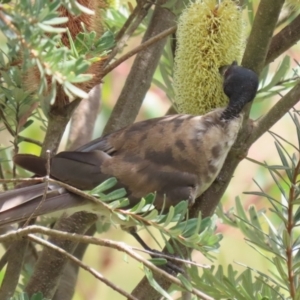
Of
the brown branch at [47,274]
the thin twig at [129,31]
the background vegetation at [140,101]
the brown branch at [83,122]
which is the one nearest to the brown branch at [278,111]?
the background vegetation at [140,101]

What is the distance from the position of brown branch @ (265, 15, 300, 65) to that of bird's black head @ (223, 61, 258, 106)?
6cm

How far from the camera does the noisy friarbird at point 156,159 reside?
2.40 ft

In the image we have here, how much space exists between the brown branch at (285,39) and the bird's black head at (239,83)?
58 mm

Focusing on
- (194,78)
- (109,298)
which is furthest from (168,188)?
(109,298)

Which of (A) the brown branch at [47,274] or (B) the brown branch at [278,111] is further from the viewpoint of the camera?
(A) the brown branch at [47,274]

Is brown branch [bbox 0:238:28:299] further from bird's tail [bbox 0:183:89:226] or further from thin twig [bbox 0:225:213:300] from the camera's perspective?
thin twig [bbox 0:225:213:300]

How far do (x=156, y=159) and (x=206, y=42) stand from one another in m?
0.20

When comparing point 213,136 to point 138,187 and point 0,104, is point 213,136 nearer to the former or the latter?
point 138,187

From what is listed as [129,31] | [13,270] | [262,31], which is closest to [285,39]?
[262,31]

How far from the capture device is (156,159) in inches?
31.8

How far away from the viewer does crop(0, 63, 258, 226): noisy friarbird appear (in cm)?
73

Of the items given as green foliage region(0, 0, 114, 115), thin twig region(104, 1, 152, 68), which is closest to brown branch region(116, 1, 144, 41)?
thin twig region(104, 1, 152, 68)

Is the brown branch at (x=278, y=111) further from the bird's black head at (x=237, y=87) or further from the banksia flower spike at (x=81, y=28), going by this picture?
the banksia flower spike at (x=81, y=28)

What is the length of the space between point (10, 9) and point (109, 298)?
1265 millimetres
